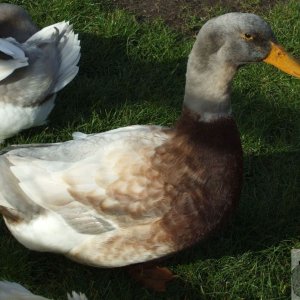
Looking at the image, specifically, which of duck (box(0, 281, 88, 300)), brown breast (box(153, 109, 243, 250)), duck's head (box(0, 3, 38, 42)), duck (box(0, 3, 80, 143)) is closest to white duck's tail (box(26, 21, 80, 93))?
duck (box(0, 3, 80, 143))

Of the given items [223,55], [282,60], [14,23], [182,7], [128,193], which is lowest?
[182,7]

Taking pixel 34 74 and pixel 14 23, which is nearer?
pixel 34 74

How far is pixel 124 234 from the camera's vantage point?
3045 millimetres

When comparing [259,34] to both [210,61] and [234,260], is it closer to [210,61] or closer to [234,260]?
[210,61]

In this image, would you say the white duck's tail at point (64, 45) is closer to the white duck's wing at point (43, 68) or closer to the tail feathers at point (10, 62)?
the white duck's wing at point (43, 68)

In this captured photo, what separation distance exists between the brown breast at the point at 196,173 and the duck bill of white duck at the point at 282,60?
31 centimetres

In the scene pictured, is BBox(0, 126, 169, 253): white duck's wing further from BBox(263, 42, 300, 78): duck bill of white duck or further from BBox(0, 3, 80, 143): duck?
BBox(0, 3, 80, 143): duck

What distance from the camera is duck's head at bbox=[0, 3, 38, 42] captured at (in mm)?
4355

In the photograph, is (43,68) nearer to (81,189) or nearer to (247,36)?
(81,189)

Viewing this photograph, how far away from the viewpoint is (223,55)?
9.57ft

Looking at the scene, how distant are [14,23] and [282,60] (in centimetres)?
196

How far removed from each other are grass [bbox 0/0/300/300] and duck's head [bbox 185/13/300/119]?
2.68 feet

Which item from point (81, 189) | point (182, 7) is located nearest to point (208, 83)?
A: point (81, 189)

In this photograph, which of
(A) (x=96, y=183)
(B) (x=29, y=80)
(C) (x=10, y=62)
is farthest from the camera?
(B) (x=29, y=80)
